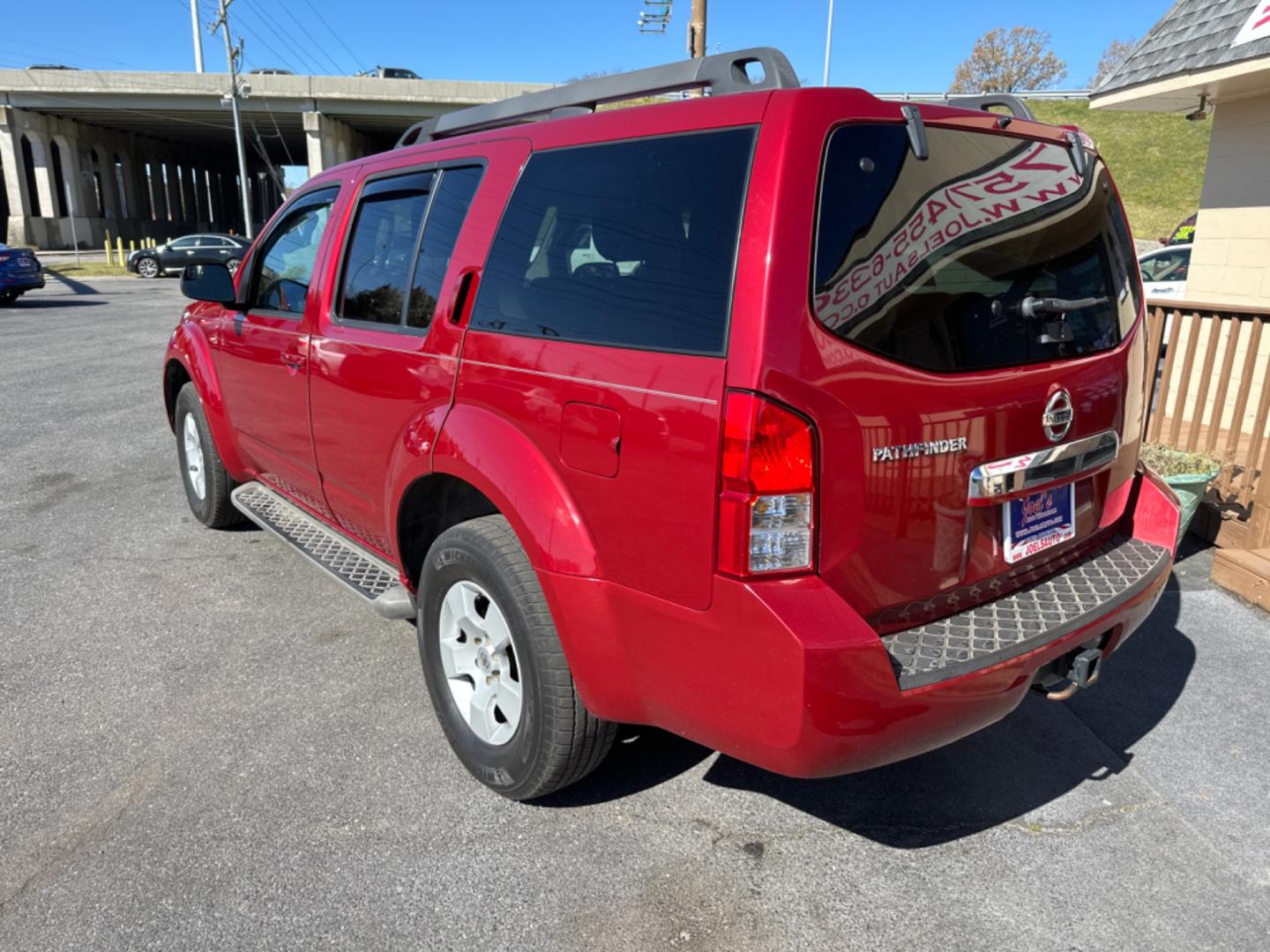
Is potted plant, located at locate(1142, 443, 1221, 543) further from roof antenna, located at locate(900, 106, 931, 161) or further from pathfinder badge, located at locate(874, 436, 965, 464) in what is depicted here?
roof antenna, located at locate(900, 106, 931, 161)

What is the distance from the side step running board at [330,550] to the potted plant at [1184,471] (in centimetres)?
369

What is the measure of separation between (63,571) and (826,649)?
4374mm

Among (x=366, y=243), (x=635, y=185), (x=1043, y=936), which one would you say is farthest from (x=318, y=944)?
(x=366, y=243)

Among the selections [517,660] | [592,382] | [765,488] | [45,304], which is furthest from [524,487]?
[45,304]

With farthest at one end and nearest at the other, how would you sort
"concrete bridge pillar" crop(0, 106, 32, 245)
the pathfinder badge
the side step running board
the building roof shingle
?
"concrete bridge pillar" crop(0, 106, 32, 245) < the building roof shingle < the side step running board < the pathfinder badge

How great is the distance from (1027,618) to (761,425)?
1.04 meters

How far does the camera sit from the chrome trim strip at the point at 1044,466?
231 cm

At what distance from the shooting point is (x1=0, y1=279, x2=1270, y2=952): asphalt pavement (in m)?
2.36

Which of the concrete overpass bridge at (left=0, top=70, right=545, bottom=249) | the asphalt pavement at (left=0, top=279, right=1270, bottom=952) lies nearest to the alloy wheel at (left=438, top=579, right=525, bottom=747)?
the asphalt pavement at (left=0, top=279, right=1270, bottom=952)

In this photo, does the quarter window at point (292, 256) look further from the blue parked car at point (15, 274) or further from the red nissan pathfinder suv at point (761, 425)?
the blue parked car at point (15, 274)

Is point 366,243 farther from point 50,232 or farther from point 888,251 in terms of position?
point 50,232

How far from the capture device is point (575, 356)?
2.39 metres

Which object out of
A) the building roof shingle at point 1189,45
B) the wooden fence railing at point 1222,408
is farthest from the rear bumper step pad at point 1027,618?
the building roof shingle at point 1189,45

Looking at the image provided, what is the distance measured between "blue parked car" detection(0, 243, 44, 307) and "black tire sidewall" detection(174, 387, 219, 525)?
57.1 ft
